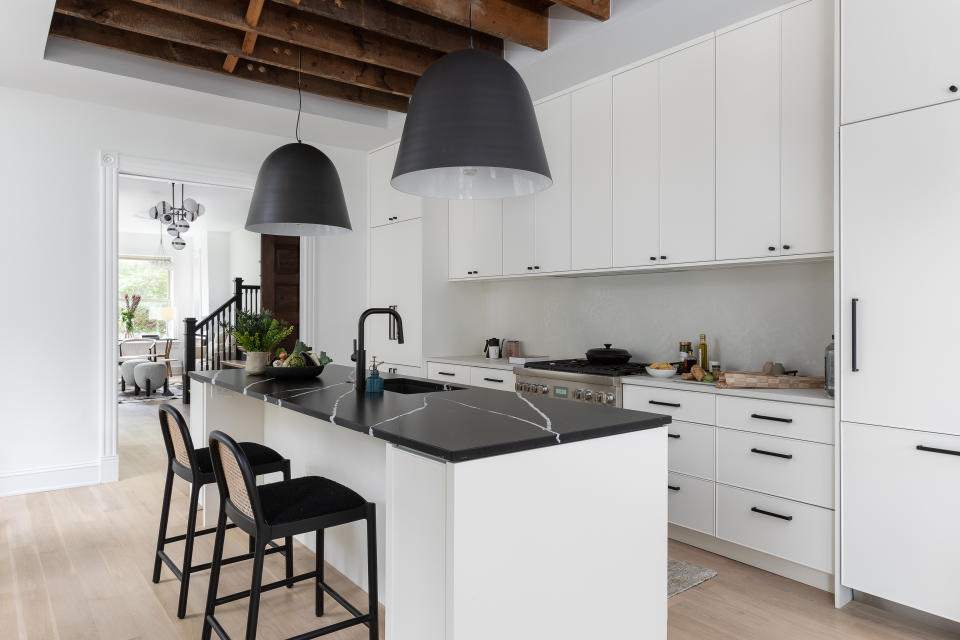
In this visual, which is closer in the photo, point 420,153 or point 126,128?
point 420,153

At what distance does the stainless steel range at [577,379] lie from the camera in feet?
11.9

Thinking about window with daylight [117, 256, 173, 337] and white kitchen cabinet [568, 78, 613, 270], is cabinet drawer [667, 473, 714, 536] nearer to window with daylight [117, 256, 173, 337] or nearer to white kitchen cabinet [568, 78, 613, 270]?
white kitchen cabinet [568, 78, 613, 270]

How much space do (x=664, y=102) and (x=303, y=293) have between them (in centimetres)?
359

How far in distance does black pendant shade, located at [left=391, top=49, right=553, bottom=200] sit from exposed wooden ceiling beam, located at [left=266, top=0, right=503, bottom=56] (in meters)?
1.88

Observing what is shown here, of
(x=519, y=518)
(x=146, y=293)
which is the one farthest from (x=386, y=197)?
(x=146, y=293)

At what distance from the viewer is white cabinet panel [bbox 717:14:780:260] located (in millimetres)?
3047

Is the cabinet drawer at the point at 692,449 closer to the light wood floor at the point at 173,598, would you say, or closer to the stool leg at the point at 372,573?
the light wood floor at the point at 173,598

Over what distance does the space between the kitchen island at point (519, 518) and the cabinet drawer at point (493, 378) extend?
210 cm

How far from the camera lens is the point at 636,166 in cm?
372

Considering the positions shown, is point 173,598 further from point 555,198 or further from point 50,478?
point 555,198

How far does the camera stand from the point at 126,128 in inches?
184

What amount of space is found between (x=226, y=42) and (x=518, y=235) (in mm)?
2304

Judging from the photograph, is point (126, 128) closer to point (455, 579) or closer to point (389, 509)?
point (389, 509)

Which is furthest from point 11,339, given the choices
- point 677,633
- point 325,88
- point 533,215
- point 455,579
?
point 677,633
